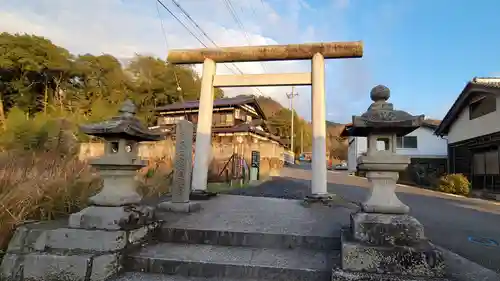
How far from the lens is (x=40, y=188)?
13.7 feet

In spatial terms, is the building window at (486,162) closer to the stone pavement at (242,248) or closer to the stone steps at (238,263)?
the stone pavement at (242,248)

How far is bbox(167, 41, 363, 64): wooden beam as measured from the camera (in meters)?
6.74

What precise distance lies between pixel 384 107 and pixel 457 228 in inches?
195

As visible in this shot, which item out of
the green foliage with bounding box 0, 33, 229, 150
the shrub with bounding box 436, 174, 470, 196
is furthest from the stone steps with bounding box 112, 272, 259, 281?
the green foliage with bounding box 0, 33, 229, 150

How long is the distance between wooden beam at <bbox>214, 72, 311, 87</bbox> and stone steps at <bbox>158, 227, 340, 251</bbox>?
4.19 m

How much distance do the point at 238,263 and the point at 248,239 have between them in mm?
592

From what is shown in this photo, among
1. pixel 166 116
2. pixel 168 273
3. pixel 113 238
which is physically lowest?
pixel 168 273

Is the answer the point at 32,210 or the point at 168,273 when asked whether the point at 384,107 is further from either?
the point at 32,210

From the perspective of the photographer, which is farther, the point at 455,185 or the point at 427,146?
the point at 427,146

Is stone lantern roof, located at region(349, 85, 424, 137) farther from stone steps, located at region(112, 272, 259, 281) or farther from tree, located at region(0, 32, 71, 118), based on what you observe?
tree, located at region(0, 32, 71, 118)

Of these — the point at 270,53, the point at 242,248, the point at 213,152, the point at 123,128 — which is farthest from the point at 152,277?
the point at 213,152

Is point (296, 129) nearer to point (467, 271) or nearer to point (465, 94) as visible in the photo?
point (465, 94)

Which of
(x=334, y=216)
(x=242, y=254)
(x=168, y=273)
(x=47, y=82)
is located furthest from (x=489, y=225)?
(x=47, y=82)

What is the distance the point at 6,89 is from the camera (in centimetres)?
2577
